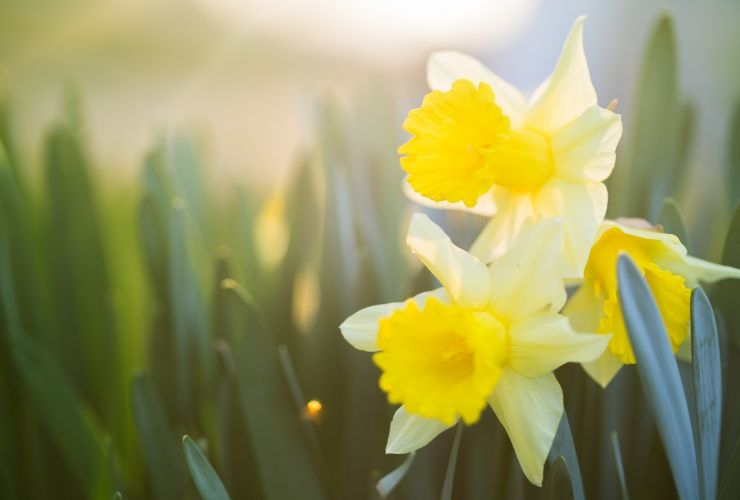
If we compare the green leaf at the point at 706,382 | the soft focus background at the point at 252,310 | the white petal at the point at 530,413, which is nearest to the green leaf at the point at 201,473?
the soft focus background at the point at 252,310

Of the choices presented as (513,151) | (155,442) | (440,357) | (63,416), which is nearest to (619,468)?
(440,357)

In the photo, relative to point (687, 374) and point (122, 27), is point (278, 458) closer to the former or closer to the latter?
point (687, 374)

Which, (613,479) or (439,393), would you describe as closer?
(439,393)

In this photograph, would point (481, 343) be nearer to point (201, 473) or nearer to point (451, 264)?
point (451, 264)

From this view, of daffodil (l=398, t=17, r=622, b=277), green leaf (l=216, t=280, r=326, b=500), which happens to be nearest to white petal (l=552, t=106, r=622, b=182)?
daffodil (l=398, t=17, r=622, b=277)

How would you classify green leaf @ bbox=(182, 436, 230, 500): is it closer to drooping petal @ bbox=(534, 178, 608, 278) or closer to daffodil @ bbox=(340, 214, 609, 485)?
daffodil @ bbox=(340, 214, 609, 485)

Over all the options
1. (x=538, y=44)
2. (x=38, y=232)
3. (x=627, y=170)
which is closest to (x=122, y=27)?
(x=538, y=44)
